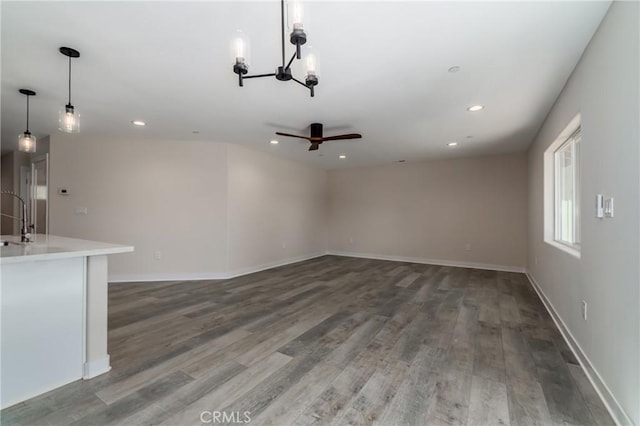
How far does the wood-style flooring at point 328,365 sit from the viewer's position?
A: 1.63 m

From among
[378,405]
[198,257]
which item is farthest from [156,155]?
[378,405]

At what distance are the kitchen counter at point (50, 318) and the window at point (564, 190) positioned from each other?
395 cm

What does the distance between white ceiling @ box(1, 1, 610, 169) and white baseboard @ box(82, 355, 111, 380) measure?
7.67ft

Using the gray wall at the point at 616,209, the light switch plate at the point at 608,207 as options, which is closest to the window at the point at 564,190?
the gray wall at the point at 616,209

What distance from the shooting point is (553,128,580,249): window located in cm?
278

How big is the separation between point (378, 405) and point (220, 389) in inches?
40.8

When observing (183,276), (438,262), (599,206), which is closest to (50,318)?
(183,276)

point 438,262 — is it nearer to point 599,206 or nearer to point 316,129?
point 316,129

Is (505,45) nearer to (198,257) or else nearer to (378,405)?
(378,405)

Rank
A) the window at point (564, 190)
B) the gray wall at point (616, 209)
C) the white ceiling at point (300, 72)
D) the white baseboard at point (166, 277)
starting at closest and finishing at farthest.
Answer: the gray wall at point (616, 209) → the white ceiling at point (300, 72) → the window at point (564, 190) → the white baseboard at point (166, 277)

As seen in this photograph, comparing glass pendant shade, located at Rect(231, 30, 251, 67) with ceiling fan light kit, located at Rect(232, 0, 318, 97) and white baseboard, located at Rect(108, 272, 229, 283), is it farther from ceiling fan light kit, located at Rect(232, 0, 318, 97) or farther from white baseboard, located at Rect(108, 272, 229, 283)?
white baseboard, located at Rect(108, 272, 229, 283)

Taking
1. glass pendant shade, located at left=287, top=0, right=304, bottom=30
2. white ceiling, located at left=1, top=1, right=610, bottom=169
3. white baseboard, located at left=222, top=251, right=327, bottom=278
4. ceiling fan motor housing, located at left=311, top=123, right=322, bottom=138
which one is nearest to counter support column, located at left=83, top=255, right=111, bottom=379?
white ceiling, located at left=1, top=1, right=610, bottom=169

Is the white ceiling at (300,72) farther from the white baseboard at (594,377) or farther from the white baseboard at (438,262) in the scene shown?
the white baseboard at (438,262)

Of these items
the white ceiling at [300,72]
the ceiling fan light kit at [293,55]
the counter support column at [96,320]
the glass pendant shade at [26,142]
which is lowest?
the counter support column at [96,320]
